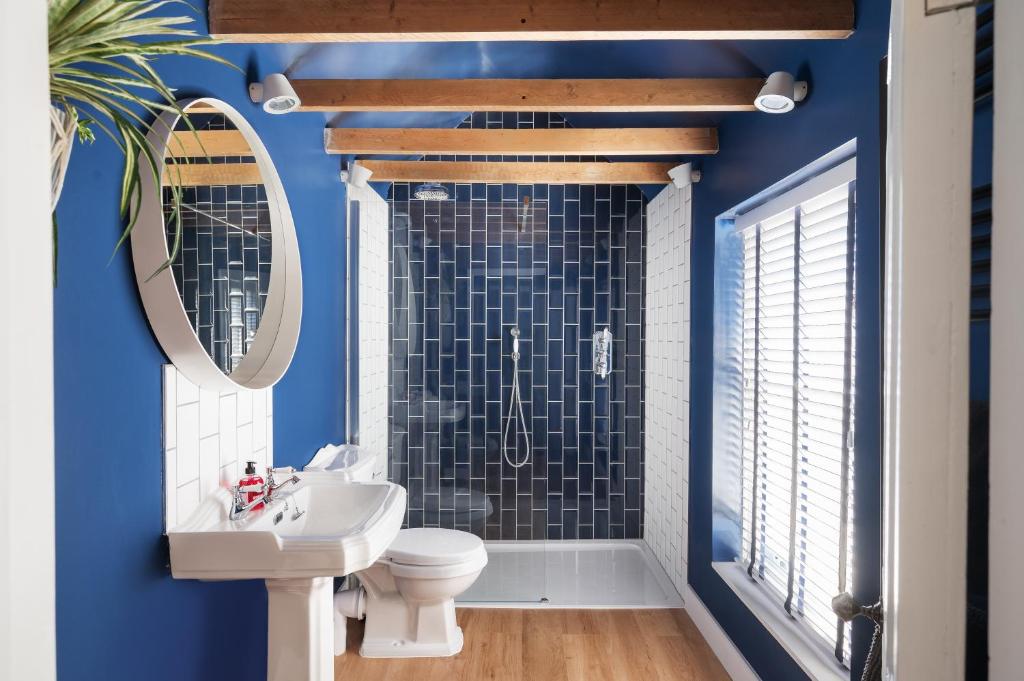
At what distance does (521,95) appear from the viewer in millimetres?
2242

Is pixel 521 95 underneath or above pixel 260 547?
above

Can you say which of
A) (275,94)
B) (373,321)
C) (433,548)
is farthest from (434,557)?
(275,94)

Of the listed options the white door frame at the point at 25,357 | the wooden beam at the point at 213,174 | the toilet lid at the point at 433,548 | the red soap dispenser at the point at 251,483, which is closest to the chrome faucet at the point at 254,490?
the red soap dispenser at the point at 251,483

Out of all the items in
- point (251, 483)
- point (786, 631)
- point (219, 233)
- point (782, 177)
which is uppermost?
point (782, 177)

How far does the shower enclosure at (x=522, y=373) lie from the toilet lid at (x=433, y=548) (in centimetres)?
41

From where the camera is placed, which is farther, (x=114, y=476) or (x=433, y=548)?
(x=433, y=548)

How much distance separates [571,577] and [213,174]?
2.62 meters

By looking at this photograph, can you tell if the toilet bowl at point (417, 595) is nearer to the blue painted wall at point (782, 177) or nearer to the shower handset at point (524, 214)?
the blue painted wall at point (782, 177)

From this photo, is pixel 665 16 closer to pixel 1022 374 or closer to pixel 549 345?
pixel 1022 374

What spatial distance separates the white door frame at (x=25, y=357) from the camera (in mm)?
375

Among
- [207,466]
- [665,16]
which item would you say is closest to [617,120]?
[665,16]

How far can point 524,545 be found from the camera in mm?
3422

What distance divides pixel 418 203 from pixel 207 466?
1.86 meters

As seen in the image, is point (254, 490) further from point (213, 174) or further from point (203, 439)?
point (213, 174)
